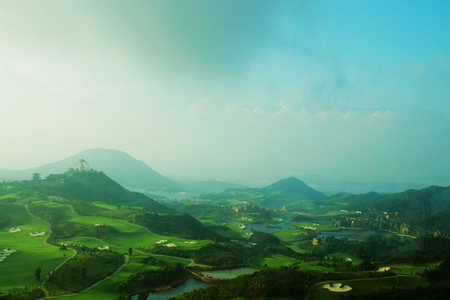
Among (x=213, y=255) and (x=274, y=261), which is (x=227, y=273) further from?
(x=274, y=261)

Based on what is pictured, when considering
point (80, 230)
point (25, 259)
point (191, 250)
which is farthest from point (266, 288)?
point (80, 230)

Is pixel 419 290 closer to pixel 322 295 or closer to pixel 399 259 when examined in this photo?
pixel 322 295

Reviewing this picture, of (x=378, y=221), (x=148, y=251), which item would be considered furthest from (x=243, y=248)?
(x=378, y=221)

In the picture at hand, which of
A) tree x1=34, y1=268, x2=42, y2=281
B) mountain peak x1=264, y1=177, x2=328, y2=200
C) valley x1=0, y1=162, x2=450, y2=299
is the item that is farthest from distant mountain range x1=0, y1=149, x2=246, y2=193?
tree x1=34, y1=268, x2=42, y2=281

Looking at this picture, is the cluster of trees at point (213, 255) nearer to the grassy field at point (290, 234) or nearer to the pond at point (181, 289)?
the pond at point (181, 289)

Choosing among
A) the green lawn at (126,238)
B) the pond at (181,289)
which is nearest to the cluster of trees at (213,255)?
the green lawn at (126,238)

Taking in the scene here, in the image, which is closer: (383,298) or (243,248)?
(383,298)
